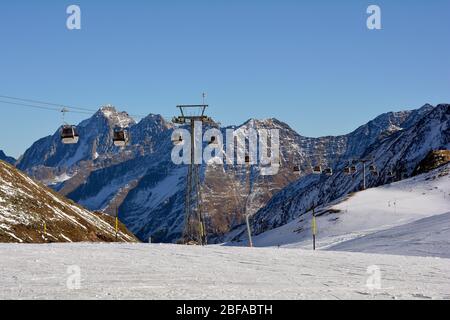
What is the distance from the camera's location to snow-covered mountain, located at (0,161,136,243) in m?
102

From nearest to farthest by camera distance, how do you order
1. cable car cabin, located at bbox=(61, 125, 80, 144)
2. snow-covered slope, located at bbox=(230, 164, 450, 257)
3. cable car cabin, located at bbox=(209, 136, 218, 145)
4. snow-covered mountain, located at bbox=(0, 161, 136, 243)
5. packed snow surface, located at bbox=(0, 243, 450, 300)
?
packed snow surface, located at bbox=(0, 243, 450, 300) → cable car cabin, located at bbox=(61, 125, 80, 144) → cable car cabin, located at bbox=(209, 136, 218, 145) → snow-covered slope, located at bbox=(230, 164, 450, 257) → snow-covered mountain, located at bbox=(0, 161, 136, 243)

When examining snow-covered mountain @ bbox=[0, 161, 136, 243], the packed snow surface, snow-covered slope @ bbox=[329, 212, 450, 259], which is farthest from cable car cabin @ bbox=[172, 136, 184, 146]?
snow-covered mountain @ bbox=[0, 161, 136, 243]

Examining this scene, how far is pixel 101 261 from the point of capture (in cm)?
2181

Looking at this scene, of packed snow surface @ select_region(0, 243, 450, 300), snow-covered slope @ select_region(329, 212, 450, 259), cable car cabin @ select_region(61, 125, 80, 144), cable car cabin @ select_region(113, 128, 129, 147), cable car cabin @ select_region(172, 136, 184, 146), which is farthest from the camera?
cable car cabin @ select_region(172, 136, 184, 146)

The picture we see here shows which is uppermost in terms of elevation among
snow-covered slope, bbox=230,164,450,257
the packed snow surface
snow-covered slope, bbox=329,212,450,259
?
snow-covered slope, bbox=230,164,450,257

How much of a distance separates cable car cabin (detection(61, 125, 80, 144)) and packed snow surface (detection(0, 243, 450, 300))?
9.36 meters

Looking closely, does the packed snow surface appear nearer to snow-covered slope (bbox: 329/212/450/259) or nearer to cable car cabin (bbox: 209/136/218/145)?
snow-covered slope (bbox: 329/212/450/259)

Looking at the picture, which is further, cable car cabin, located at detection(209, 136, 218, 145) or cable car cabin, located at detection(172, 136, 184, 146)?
cable car cabin, located at detection(209, 136, 218, 145)

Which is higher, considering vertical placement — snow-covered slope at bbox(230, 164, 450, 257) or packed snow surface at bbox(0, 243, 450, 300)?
snow-covered slope at bbox(230, 164, 450, 257)
